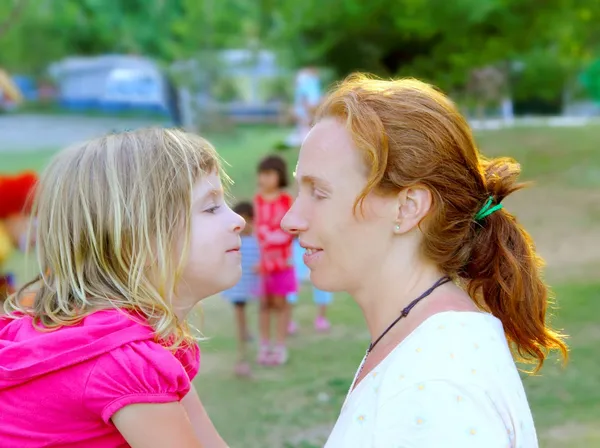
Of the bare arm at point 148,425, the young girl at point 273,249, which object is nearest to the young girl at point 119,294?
the bare arm at point 148,425

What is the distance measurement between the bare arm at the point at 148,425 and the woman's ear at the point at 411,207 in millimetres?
596

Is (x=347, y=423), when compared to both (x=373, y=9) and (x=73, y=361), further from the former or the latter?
(x=373, y=9)

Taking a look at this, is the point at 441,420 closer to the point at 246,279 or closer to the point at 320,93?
the point at 246,279

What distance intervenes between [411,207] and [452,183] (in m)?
0.10

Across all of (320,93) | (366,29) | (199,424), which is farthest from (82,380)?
(320,93)

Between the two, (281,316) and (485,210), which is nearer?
(485,210)

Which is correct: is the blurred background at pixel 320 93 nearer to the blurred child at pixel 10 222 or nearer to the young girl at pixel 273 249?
the young girl at pixel 273 249

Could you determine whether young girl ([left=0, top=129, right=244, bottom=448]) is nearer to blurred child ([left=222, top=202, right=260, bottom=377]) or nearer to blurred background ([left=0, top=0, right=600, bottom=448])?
blurred background ([left=0, top=0, right=600, bottom=448])

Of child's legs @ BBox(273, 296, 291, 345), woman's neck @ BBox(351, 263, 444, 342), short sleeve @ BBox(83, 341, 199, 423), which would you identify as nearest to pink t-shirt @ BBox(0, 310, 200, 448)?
short sleeve @ BBox(83, 341, 199, 423)

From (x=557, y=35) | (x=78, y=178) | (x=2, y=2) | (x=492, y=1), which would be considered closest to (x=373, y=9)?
(x=492, y=1)

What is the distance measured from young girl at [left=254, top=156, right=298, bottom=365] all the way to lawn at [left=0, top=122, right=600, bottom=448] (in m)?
0.36

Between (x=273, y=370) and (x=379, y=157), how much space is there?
454 cm

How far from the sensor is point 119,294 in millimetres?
1781

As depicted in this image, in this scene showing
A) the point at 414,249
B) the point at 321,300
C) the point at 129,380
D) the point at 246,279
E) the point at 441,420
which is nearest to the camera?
the point at 441,420
